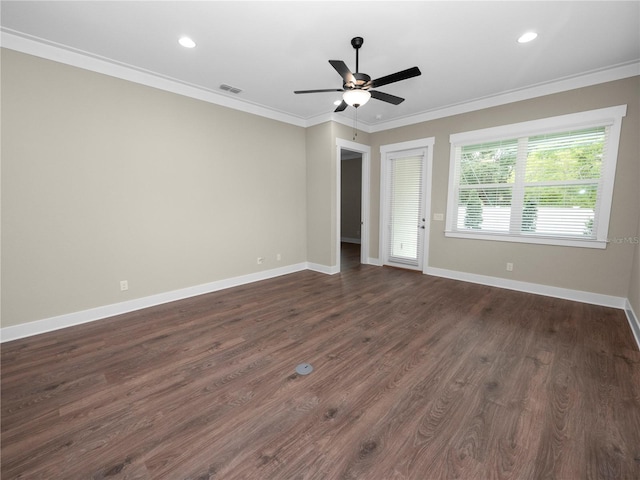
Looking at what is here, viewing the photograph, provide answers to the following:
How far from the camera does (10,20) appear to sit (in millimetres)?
2512

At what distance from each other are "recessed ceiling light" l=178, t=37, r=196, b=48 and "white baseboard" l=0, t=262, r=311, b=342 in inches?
118

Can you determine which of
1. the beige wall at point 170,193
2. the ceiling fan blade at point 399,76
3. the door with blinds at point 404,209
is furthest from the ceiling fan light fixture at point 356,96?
the door with blinds at point 404,209

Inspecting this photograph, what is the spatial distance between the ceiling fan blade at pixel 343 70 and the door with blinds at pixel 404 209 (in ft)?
9.85

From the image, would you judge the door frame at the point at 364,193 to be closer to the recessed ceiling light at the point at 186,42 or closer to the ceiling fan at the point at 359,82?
the ceiling fan at the point at 359,82

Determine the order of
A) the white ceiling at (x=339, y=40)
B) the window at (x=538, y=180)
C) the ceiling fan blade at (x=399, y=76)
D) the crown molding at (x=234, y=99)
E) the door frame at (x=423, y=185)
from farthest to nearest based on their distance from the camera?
1. the door frame at (x=423, y=185)
2. the window at (x=538, y=180)
3. the crown molding at (x=234, y=99)
4. the ceiling fan blade at (x=399, y=76)
5. the white ceiling at (x=339, y=40)

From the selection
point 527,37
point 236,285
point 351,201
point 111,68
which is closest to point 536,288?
point 527,37

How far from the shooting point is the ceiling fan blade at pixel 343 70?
242cm

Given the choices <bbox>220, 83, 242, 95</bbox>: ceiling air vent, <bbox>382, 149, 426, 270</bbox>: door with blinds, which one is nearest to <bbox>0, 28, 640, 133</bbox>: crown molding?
<bbox>220, 83, 242, 95</bbox>: ceiling air vent

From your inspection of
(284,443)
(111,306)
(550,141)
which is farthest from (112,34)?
(550,141)

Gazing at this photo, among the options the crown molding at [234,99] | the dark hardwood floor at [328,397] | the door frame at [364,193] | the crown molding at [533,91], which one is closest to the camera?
the dark hardwood floor at [328,397]

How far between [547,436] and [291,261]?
436 cm

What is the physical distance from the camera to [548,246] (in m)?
4.01

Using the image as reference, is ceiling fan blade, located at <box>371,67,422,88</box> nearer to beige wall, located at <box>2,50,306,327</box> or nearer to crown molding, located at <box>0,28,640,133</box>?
crown molding, located at <box>0,28,640,133</box>

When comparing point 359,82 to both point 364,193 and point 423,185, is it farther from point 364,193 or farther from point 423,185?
point 364,193
